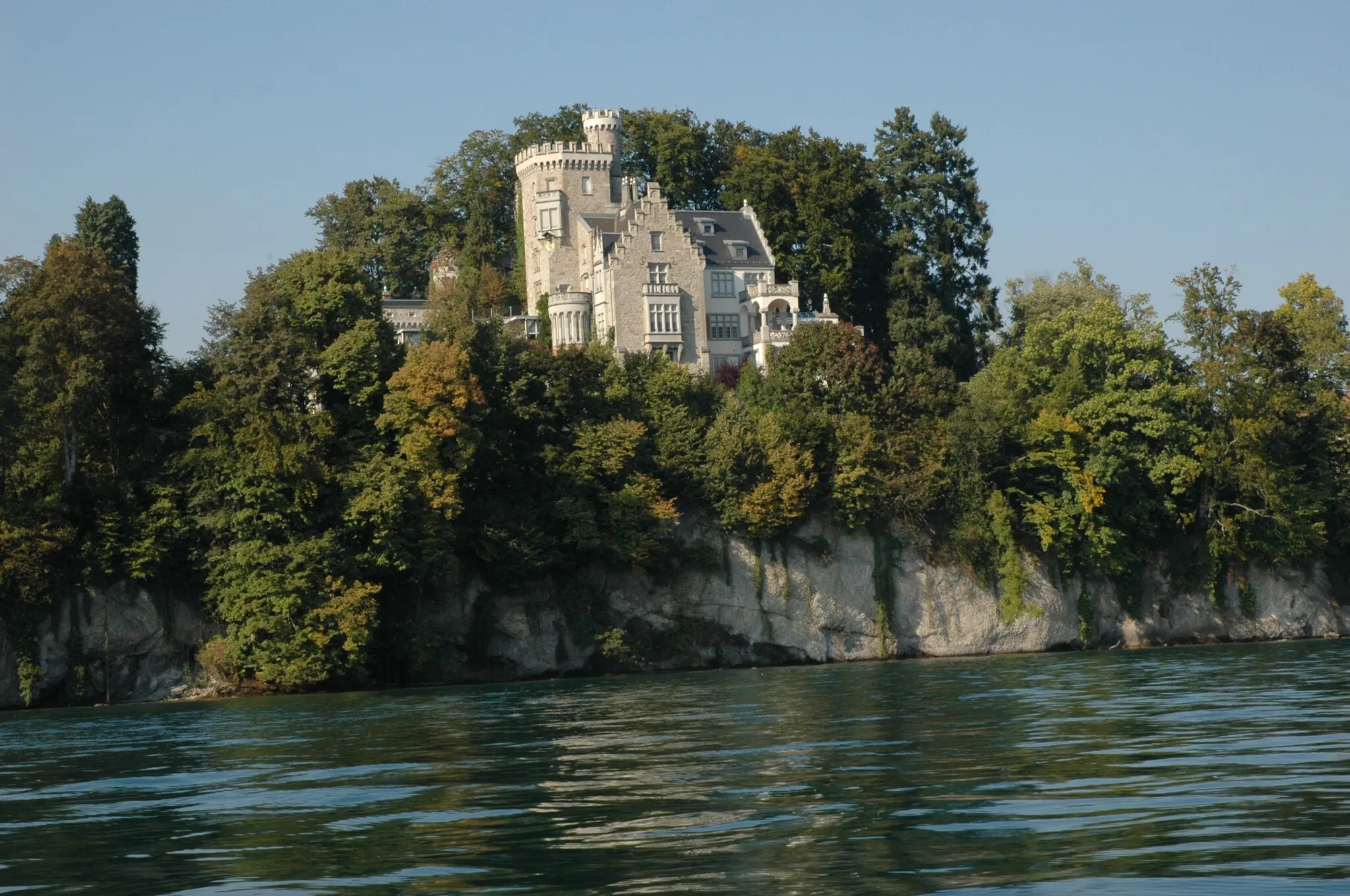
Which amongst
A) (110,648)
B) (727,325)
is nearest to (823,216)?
(727,325)

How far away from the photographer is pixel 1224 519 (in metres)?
73.6

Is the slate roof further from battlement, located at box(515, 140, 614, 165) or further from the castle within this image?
battlement, located at box(515, 140, 614, 165)

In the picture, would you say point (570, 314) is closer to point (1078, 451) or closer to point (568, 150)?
point (568, 150)

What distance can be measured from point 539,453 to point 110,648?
1786 centimetres

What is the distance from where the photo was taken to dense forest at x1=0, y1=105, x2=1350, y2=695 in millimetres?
58969

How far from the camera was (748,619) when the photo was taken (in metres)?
68.4

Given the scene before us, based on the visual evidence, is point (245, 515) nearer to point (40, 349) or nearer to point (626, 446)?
point (40, 349)

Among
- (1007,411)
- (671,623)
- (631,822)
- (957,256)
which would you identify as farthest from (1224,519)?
(631,822)

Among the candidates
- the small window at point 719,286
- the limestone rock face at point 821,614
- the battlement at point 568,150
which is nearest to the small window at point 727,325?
the small window at point 719,286

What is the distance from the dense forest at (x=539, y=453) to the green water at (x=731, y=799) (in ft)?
69.6

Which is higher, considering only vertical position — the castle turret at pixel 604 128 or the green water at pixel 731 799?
the castle turret at pixel 604 128

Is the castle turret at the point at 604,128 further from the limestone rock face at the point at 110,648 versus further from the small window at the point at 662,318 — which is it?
the limestone rock face at the point at 110,648


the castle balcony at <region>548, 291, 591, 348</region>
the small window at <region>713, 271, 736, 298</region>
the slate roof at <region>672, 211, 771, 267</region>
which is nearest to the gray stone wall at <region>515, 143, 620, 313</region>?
the castle balcony at <region>548, 291, 591, 348</region>

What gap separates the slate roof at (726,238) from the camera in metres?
104
